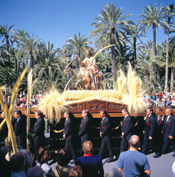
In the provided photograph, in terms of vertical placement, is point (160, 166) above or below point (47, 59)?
below

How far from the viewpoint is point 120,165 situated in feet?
10.3

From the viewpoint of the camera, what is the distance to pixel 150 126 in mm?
6508

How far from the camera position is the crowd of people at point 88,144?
296 cm

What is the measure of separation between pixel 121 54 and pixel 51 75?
1078 cm

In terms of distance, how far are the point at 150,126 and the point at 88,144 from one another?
3.96 m

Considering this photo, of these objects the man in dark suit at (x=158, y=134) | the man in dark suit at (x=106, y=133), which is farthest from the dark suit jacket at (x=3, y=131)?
the man in dark suit at (x=158, y=134)

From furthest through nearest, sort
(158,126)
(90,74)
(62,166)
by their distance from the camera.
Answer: (90,74)
(158,126)
(62,166)

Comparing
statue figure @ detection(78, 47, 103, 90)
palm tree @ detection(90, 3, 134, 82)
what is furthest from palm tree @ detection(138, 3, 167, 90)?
statue figure @ detection(78, 47, 103, 90)

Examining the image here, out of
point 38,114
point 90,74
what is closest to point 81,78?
point 90,74

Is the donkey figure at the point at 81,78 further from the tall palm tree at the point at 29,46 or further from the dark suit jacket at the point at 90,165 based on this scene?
the tall palm tree at the point at 29,46

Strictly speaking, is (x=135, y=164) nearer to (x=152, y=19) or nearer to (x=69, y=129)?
(x=69, y=129)

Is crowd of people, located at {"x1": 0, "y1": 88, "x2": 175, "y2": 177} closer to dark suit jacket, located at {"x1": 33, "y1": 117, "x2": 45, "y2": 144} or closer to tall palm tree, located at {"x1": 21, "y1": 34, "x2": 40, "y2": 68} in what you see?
dark suit jacket, located at {"x1": 33, "y1": 117, "x2": 45, "y2": 144}

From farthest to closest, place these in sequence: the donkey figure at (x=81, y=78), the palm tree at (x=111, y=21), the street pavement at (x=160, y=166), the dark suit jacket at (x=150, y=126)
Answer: the palm tree at (x=111, y=21) → the donkey figure at (x=81, y=78) → the dark suit jacket at (x=150, y=126) → the street pavement at (x=160, y=166)

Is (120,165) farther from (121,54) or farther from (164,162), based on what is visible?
(121,54)
